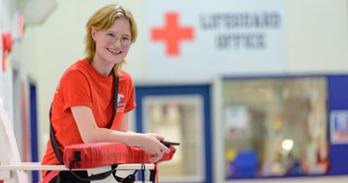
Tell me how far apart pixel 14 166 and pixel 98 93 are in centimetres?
26

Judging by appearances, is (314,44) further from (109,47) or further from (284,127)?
(109,47)

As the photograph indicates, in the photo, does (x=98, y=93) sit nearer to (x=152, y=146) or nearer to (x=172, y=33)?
(x=152, y=146)

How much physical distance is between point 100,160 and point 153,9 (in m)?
4.20

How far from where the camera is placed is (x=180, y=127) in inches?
221

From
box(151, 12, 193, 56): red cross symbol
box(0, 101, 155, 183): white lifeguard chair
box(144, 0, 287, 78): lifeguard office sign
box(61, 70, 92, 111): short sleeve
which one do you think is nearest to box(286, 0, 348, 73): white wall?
box(144, 0, 287, 78): lifeguard office sign

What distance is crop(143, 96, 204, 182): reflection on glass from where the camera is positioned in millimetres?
5605

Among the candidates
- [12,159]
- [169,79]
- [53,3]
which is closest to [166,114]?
[169,79]

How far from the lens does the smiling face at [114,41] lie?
4.90 feet

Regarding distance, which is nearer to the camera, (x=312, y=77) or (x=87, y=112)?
(x=87, y=112)

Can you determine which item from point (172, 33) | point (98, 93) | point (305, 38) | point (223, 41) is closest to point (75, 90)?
point (98, 93)

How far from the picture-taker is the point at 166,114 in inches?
222

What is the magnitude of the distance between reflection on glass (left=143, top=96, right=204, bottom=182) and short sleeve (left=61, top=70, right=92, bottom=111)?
4.07 m

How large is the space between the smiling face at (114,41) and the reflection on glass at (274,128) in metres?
4.01

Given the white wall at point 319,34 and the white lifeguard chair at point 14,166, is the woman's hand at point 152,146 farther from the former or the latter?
the white wall at point 319,34
